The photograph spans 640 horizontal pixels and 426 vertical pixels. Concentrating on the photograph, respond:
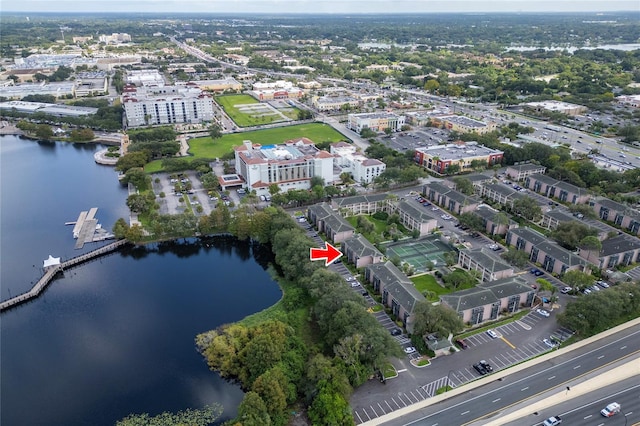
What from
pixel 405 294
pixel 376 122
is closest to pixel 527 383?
pixel 405 294

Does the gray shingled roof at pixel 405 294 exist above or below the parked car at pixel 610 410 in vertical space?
above

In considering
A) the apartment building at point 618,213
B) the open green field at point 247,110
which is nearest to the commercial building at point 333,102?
the open green field at point 247,110

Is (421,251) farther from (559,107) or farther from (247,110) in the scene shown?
(559,107)

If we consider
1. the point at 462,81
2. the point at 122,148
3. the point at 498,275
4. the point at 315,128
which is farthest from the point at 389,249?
the point at 462,81

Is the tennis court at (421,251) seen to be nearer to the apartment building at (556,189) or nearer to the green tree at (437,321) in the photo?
the green tree at (437,321)

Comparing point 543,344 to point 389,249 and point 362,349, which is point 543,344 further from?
point 389,249

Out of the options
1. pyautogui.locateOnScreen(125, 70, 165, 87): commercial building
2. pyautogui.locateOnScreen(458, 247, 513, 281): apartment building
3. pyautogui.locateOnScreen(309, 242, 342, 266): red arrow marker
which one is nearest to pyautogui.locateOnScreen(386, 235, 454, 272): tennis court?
pyautogui.locateOnScreen(458, 247, 513, 281): apartment building
